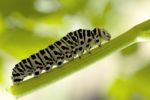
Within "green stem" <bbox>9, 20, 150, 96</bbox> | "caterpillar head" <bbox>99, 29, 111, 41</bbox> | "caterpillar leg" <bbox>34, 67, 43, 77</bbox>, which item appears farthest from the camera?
"caterpillar head" <bbox>99, 29, 111, 41</bbox>

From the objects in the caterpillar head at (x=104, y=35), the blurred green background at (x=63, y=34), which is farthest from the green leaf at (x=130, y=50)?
the caterpillar head at (x=104, y=35)

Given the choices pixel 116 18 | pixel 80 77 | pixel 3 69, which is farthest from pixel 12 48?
pixel 116 18

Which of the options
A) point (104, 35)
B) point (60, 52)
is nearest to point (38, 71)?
point (60, 52)

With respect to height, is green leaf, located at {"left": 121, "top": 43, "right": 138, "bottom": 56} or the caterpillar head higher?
the caterpillar head

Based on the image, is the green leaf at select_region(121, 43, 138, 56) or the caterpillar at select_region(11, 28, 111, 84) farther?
the green leaf at select_region(121, 43, 138, 56)

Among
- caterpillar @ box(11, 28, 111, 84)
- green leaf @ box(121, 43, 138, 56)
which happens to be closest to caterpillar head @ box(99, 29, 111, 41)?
caterpillar @ box(11, 28, 111, 84)

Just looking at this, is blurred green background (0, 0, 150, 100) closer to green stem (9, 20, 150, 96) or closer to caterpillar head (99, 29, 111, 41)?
caterpillar head (99, 29, 111, 41)

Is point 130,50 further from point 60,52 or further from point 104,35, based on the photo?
point 60,52
